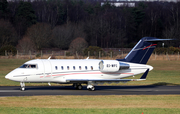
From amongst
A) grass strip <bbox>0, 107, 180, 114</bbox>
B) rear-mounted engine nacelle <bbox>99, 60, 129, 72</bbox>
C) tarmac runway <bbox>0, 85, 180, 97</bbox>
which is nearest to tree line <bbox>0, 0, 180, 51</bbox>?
tarmac runway <bbox>0, 85, 180, 97</bbox>

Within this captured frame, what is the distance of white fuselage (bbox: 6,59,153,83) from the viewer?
25.7m

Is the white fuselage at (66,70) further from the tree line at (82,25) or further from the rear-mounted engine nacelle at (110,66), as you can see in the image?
the tree line at (82,25)

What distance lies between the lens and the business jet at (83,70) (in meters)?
25.8

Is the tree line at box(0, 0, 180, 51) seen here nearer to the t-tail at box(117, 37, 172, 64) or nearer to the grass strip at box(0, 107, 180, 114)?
the t-tail at box(117, 37, 172, 64)

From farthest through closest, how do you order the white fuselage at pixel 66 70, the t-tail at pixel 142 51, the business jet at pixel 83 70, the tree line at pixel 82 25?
Answer: the tree line at pixel 82 25 < the t-tail at pixel 142 51 < the business jet at pixel 83 70 < the white fuselage at pixel 66 70

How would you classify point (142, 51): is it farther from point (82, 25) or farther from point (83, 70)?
point (82, 25)

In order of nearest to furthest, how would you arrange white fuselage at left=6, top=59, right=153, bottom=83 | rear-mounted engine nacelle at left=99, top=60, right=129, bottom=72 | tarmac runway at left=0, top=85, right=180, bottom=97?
tarmac runway at left=0, top=85, right=180, bottom=97 → white fuselage at left=6, top=59, right=153, bottom=83 → rear-mounted engine nacelle at left=99, top=60, right=129, bottom=72

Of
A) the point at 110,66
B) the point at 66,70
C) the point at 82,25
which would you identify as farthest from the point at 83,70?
the point at 82,25

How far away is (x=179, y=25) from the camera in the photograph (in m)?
113

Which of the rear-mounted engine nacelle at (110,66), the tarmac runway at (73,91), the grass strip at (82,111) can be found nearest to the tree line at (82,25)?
the tarmac runway at (73,91)

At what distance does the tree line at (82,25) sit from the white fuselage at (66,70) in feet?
220

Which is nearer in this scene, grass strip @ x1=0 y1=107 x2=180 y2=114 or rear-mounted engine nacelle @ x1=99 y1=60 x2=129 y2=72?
grass strip @ x1=0 y1=107 x2=180 y2=114

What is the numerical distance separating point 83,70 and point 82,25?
313 feet

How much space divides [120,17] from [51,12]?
108 feet
